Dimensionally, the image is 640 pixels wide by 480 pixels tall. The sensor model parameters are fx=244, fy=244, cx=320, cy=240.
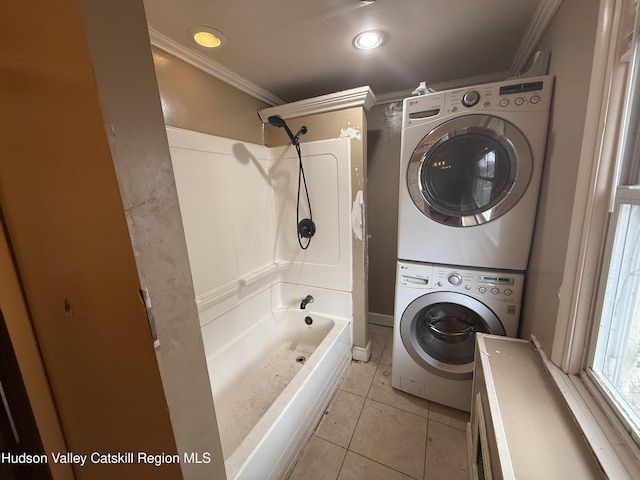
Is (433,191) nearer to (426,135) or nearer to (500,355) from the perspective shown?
(426,135)

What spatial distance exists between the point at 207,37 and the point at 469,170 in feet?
4.95

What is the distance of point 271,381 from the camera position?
5.63 ft

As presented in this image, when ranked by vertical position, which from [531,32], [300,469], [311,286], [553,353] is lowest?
[300,469]

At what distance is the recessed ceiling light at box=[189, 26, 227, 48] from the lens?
1.19 metres

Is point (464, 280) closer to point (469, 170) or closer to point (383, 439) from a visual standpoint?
point (469, 170)

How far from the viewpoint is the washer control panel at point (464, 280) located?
1.23m

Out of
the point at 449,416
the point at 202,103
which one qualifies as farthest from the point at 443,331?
Answer: the point at 202,103

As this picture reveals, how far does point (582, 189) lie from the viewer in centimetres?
77

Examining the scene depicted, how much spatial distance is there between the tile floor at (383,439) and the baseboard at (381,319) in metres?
0.74

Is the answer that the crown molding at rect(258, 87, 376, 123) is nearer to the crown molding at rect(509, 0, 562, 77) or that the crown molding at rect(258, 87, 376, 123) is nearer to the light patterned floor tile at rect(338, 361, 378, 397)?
the crown molding at rect(509, 0, 562, 77)

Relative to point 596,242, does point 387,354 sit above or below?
below

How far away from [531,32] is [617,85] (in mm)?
901

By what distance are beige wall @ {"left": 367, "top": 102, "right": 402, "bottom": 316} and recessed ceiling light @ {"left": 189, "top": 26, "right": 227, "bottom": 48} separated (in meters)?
1.35

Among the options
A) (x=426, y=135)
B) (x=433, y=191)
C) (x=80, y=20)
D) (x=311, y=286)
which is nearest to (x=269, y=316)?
(x=311, y=286)
